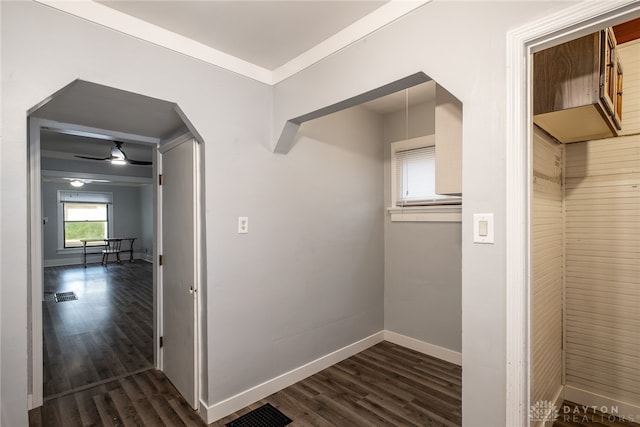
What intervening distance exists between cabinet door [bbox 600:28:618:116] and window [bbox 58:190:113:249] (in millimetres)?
11524

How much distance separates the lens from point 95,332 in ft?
12.8

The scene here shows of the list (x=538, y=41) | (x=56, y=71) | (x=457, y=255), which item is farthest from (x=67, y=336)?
(x=538, y=41)

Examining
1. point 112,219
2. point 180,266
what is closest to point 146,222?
point 112,219

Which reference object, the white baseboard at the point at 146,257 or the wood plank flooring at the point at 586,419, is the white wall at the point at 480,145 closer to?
the wood plank flooring at the point at 586,419

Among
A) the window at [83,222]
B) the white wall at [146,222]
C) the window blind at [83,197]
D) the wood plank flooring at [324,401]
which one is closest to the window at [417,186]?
the wood plank flooring at [324,401]

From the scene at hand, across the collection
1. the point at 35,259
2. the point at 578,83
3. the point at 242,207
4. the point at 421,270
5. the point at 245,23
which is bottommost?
the point at 421,270

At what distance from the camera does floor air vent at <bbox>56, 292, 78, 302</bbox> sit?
537cm

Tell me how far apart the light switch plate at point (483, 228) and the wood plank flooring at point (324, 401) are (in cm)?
161

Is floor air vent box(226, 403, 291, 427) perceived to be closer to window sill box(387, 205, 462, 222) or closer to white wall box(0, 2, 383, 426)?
white wall box(0, 2, 383, 426)

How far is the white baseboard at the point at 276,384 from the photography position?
221cm

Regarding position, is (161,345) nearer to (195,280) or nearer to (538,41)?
(195,280)

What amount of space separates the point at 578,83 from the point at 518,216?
35.9 inches

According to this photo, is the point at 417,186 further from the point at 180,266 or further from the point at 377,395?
the point at 180,266

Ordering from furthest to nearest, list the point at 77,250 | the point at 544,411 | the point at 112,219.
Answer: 1. the point at 112,219
2. the point at 77,250
3. the point at 544,411
